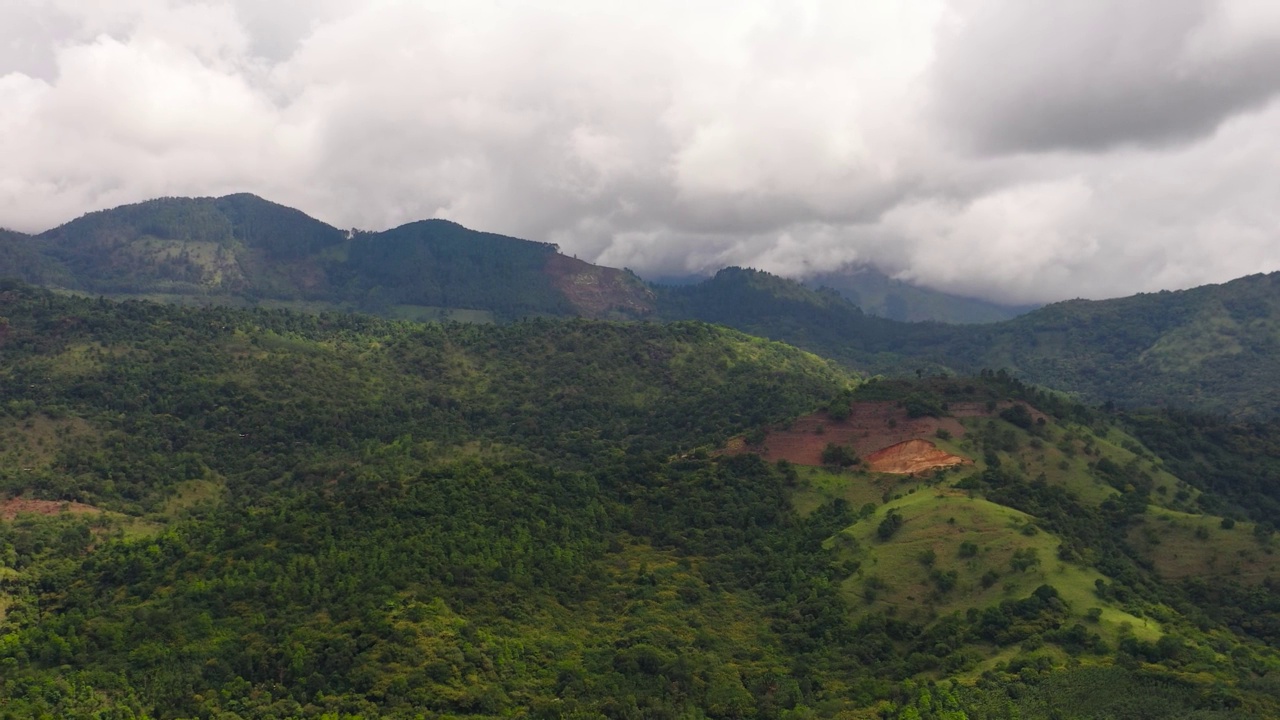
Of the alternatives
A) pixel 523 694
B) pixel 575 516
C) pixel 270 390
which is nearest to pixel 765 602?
pixel 575 516

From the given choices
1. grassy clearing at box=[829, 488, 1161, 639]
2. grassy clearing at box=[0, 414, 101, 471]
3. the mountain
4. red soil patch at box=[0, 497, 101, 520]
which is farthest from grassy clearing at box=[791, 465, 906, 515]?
grassy clearing at box=[0, 414, 101, 471]

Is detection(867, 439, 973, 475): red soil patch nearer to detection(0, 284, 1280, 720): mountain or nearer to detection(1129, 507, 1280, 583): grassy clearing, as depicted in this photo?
detection(0, 284, 1280, 720): mountain

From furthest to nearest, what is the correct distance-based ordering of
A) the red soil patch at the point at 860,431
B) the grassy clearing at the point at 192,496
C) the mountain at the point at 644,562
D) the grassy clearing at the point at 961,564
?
the grassy clearing at the point at 192,496 → the red soil patch at the point at 860,431 → the grassy clearing at the point at 961,564 → the mountain at the point at 644,562

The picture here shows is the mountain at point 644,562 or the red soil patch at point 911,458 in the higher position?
the red soil patch at point 911,458

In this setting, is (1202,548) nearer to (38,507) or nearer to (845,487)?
(845,487)

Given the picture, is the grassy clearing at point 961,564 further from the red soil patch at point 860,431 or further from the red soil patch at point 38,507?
the red soil patch at point 38,507

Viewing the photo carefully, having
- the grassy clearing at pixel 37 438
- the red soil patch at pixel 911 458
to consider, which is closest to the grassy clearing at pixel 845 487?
the red soil patch at pixel 911 458

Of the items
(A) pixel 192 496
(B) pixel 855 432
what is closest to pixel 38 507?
(A) pixel 192 496

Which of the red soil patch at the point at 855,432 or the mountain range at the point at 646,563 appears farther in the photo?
the red soil patch at the point at 855,432
